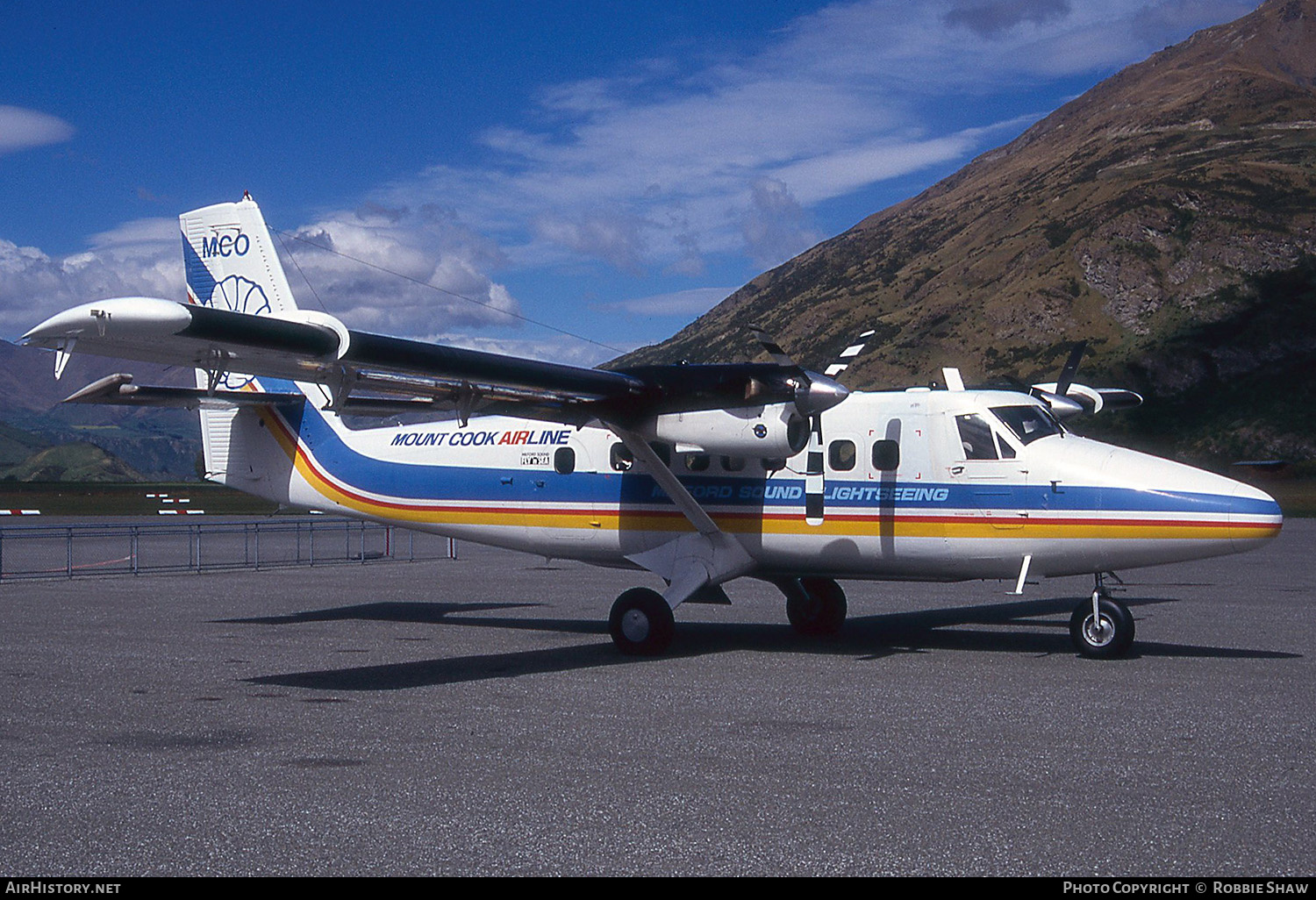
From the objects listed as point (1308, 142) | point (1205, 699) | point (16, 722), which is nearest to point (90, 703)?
point (16, 722)

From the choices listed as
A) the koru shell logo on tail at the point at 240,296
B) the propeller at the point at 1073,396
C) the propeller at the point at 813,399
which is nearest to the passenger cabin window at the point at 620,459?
the propeller at the point at 813,399

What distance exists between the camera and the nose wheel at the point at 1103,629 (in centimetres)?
1324

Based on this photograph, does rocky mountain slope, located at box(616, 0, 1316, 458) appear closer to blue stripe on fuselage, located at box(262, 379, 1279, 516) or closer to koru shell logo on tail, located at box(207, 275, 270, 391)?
blue stripe on fuselage, located at box(262, 379, 1279, 516)

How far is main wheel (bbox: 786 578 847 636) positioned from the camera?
629 inches

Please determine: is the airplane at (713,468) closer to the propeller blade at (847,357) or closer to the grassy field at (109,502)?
the propeller blade at (847,357)

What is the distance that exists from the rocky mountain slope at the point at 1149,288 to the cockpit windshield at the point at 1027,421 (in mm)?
66432

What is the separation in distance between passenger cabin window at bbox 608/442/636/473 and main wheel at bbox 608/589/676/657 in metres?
2.20

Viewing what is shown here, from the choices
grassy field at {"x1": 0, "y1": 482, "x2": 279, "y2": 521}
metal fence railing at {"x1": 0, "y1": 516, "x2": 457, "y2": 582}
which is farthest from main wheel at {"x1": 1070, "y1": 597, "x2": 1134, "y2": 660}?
grassy field at {"x1": 0, "y1": 482, "x2": 279, "y2": 521}

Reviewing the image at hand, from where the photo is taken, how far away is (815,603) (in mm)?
15977

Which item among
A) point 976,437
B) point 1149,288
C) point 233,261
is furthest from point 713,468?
point 1149,288

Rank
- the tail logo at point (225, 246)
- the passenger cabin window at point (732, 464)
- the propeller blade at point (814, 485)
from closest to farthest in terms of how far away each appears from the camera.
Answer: the propeller blade at point (814, 485)
the passenger cabin window at point (732, 464)
the tail logo at point (225, 246)

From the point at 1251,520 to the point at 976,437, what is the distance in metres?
3.09

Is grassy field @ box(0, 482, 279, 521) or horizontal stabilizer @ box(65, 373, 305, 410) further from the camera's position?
grassy field @ box(0, 482, 279, 521)

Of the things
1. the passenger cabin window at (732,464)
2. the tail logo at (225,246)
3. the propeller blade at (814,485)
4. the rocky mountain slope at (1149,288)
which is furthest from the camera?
the rocky mountain slope at (1149,288)
